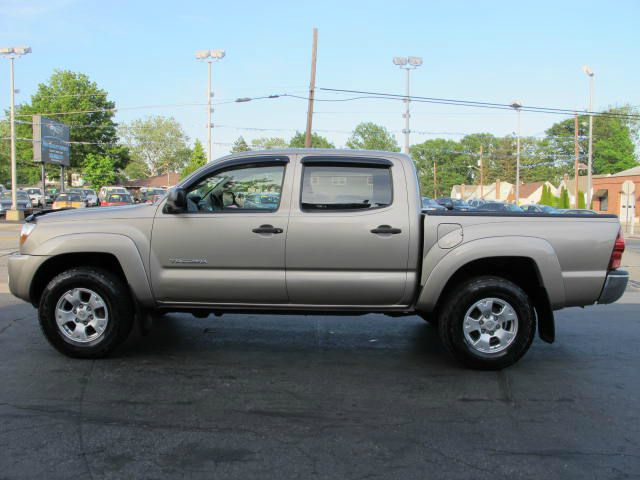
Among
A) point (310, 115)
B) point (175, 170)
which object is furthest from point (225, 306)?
point (175, 170)

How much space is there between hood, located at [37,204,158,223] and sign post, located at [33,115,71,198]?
3551 cm

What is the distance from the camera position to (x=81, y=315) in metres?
5.35

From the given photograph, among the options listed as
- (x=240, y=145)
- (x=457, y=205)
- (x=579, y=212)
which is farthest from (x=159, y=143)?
(x=579, y=212)

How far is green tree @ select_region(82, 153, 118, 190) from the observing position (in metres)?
64.0

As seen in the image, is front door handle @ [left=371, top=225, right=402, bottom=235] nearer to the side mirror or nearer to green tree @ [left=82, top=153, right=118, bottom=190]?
the side mirror

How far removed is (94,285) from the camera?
5.29 m

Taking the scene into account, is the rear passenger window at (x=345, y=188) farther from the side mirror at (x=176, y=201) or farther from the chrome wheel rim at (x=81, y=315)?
the chrome wheel rim at (x=81, y=315)

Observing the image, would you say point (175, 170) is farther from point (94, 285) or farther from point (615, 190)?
point (94, 285)

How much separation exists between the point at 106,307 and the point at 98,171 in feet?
207

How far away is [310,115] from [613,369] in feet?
82.4

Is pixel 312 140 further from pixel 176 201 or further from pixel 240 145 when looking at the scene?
pixel 176 201

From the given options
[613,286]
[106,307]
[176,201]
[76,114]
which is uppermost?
[76,114]

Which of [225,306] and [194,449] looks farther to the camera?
[225,306]

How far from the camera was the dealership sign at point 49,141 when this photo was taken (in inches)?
1473
